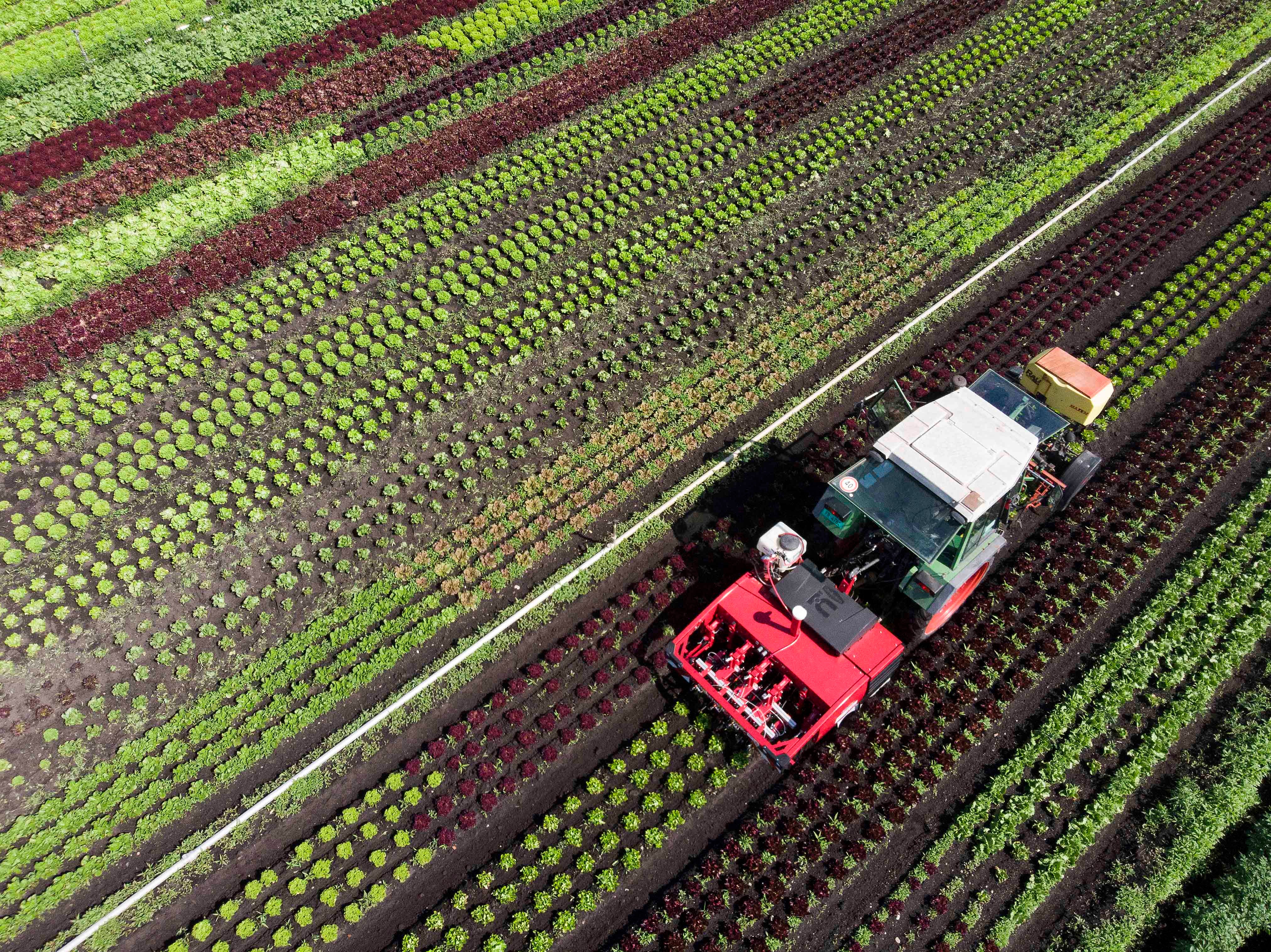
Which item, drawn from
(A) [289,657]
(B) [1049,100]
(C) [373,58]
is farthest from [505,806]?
(B) [1049,100]

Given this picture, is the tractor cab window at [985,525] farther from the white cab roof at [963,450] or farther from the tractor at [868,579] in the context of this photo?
the white cab roof at [963,450]

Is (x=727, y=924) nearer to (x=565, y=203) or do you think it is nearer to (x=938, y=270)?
(x=938, y=270)

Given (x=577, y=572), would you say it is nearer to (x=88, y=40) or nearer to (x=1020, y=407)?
(x=1020, y=407)

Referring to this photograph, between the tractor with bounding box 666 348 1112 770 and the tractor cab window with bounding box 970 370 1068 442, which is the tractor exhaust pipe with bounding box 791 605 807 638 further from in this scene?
the tractor cab window with bounding box 970 370 1068 442

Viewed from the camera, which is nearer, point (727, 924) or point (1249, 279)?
point (727, 924)

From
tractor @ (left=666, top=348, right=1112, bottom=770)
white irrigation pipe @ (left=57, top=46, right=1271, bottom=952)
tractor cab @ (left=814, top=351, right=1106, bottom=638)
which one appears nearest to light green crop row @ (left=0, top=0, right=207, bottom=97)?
white irrigation pipe @ (left=57, top=46, right=1271, bottom=952)

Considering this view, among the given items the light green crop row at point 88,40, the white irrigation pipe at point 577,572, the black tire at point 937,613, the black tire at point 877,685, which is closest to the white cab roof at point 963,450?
the black tire at point 937,613
